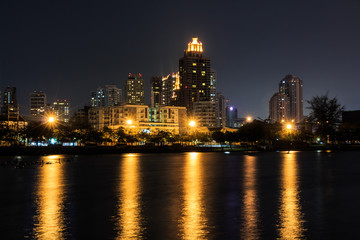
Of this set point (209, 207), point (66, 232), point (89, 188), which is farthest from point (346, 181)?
point (66, 232)

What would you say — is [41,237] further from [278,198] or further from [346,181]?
[346,181]

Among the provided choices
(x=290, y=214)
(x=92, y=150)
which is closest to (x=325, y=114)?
(x=92, y=150)

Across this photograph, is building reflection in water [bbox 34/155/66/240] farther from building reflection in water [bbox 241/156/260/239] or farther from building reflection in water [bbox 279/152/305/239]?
building reflection in water [bbox 279/152/305/239]

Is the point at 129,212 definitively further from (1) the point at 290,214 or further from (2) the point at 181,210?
(1) the point at 290,214

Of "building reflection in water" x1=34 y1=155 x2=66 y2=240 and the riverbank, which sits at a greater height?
the riverbank

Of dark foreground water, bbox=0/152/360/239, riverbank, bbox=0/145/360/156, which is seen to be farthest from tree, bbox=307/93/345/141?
dark foreground water, bbox=0/152/360/239

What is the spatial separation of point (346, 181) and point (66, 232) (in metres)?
28.8

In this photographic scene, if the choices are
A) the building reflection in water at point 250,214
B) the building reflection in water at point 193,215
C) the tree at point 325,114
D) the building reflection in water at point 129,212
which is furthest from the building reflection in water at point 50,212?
the tree at point 325,114

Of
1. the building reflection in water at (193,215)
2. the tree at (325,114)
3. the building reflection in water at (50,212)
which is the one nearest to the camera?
the building reflection in water at (193,215)

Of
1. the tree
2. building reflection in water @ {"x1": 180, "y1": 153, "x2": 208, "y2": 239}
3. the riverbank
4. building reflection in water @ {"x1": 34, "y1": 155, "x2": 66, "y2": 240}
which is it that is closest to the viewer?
building reflection in water @ {"x1": 180, "y1": 153, "x2": 208, "y2": 239}

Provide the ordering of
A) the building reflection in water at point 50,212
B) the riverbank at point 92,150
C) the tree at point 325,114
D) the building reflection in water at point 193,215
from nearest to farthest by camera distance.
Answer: the building reflection in water at point 193,215
the building reflection in water at point 50,212
the riverbank at point 92,150
the tree at point 325,114

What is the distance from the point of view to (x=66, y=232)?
57.2 feet

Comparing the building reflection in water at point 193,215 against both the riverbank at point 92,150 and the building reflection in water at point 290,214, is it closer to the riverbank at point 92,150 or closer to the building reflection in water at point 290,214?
the building reflection in water at point 290,214

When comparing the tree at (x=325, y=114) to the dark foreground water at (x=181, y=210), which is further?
the tree at (x=325, y=114)
